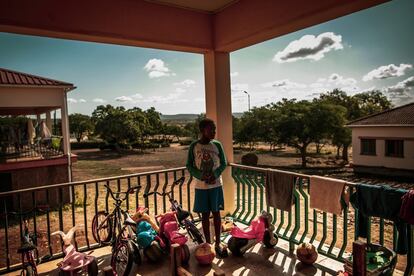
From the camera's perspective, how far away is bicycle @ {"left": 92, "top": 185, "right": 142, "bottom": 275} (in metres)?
2.46

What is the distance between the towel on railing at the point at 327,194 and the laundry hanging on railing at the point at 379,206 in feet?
0.43

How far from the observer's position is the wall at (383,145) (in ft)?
19.8

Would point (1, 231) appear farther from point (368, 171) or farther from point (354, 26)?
point (354, 26)

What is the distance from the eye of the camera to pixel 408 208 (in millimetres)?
1930

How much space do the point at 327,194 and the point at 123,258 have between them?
196cm

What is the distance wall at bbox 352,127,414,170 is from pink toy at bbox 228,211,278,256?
4.26 m

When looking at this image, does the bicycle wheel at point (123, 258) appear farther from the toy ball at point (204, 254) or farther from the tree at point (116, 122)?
the tree at point (116, 122)

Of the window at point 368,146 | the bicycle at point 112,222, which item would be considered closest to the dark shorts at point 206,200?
the bicycle at point 112,222

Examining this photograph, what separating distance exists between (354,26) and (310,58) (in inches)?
201

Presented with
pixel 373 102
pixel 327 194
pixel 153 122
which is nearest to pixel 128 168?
pixel 153 122

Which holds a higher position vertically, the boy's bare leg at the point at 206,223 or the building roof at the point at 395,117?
the building roof at the point at 395,117

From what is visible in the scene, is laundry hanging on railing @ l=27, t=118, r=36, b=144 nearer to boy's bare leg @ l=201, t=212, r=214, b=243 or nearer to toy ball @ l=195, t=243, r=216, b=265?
boy's bare leg @ l=201, t=212, r=214, b=243

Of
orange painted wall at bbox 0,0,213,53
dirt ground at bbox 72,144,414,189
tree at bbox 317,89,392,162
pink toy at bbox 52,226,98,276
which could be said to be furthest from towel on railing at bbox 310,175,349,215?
dirt ground at bbox 72,144,414,189

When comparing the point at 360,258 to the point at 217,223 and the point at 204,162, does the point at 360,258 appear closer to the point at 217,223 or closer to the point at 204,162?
the point at 204,162
